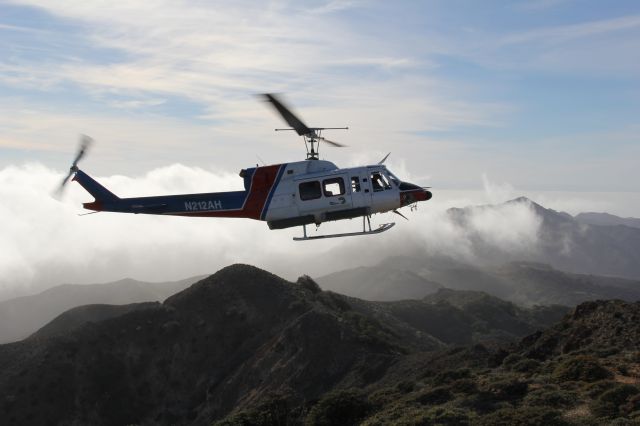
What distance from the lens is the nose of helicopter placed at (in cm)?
3088

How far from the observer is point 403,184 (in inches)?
1228

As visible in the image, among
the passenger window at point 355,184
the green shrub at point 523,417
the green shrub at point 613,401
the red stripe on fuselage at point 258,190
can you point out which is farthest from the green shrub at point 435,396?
the red stripe on fuselage at point 258,190

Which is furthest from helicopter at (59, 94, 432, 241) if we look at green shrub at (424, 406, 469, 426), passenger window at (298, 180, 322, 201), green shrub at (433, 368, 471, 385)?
green shrub at (433, 368, 471, 385)

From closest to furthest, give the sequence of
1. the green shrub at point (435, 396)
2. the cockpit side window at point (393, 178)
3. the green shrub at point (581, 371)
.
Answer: the green shrub at point (581, 371)
the cockpit side window at point (393, 178)
the green shrub at point (435, 396)

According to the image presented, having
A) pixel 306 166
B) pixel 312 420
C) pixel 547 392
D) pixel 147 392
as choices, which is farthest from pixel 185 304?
pixel 547 392

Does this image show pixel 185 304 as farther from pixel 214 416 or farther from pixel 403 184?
pixel 403 184

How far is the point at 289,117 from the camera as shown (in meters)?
25.5

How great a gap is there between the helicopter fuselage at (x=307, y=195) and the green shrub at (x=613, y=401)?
513 inches

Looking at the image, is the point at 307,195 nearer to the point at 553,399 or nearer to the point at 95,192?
the point at 95,192

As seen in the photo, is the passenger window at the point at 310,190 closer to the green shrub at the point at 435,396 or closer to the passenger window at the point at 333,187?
the passenger window at the point at 333,187

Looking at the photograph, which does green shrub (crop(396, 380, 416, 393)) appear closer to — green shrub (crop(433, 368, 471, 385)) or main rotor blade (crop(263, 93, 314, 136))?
green shrub (crop(433, 368, 471, 385))

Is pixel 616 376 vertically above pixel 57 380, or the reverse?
pixel 616 376

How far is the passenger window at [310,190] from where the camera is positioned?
100 ft

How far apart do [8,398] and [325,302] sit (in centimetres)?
4510
